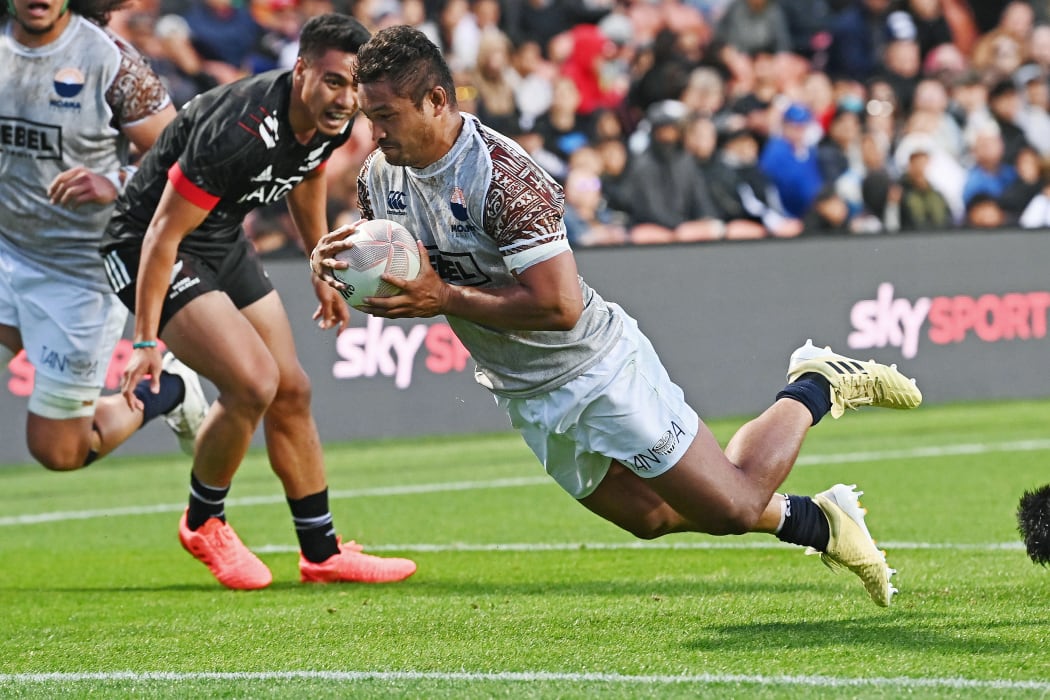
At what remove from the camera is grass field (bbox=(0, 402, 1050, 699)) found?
15.6 ft

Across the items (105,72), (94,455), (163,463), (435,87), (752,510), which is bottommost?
(163,463)

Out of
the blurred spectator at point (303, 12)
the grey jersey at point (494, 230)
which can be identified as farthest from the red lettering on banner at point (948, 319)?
the grey jersey at point (494, 230)

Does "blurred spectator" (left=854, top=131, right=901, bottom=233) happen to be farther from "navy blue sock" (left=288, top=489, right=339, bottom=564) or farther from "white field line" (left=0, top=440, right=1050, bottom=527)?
"navy blue sock" (left=288, top=489, right=339, bottom=564)

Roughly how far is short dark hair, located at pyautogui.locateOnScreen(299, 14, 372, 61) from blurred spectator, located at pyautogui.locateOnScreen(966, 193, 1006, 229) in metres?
11.9

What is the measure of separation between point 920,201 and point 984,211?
0.94 metres

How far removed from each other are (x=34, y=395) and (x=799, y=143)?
10567mm

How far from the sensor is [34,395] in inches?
307

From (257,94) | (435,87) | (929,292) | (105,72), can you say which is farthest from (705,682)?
(929,292)

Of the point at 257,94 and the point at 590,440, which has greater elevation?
the point at 257,94

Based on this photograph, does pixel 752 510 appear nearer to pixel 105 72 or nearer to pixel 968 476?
pixel 105 72

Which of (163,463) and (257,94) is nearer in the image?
(257,94)

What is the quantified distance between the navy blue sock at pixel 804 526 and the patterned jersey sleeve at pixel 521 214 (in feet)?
4.61

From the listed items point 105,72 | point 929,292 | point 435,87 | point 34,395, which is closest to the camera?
point 435,87

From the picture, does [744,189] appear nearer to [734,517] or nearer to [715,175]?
[715,175]
